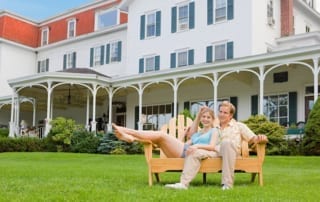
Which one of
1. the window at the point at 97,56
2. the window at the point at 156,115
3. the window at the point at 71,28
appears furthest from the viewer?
the window at the point at 71,28

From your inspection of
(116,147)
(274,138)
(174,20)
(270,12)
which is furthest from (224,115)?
(174,20)

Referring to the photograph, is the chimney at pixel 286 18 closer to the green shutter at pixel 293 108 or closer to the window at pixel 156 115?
the green shutter at pixel 293 108

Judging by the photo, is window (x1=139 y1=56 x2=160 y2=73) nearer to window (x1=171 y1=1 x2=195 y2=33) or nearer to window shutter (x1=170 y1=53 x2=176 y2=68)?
window shutter (x1=170 y1=53 x2=176 y2=68)

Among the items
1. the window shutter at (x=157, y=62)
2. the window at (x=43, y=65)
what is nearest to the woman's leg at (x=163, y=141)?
the window shutter at (x=157, y=62)

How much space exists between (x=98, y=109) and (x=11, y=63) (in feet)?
24.4

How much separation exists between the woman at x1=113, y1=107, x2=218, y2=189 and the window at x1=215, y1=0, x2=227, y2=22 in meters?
15.4

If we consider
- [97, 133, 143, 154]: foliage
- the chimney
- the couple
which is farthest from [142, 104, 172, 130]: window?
the couple

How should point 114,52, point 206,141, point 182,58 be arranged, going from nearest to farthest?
point 206,141, point 182,58, point 114,52

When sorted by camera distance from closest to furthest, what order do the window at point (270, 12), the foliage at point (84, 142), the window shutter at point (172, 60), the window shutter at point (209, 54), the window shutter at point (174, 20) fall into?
the foliage at point (84, 142)
the window at point (270, 12)
the window shutter at point (209, 54)
the window shutter at point (172, 60)
the window shutter at point (174, 20)

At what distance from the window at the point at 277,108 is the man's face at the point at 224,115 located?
519 inches

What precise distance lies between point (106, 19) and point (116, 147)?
1173 cm

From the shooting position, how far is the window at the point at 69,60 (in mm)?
28938

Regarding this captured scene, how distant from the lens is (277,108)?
19094mm

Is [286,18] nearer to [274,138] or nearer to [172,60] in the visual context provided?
[172,60]
